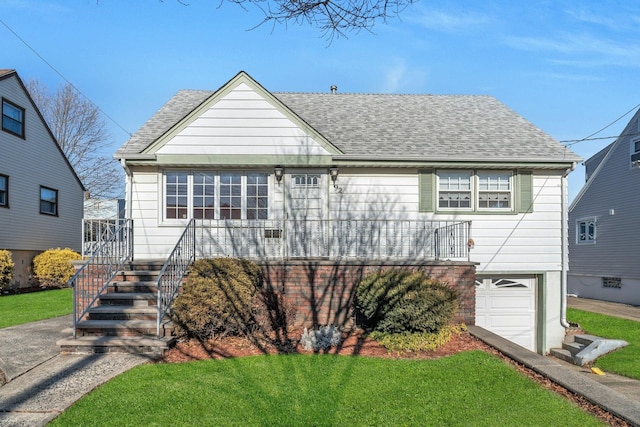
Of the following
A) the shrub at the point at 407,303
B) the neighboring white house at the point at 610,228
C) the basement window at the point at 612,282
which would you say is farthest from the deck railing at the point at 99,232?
the basement window at the point at 612,282

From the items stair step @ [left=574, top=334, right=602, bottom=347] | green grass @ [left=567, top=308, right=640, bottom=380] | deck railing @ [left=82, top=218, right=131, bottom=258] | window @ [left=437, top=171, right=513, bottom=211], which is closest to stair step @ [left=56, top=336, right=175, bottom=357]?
deck railing @ [left=82, top=218, right=131, bottom=258]

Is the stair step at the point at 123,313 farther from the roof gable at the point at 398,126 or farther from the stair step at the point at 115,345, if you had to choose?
the roof gable at the point at 398,126

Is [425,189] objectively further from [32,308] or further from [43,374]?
[32,308]

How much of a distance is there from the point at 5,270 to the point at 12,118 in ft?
20.3

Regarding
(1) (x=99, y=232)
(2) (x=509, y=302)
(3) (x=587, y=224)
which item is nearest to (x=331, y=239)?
(2) (x=509, y=302)

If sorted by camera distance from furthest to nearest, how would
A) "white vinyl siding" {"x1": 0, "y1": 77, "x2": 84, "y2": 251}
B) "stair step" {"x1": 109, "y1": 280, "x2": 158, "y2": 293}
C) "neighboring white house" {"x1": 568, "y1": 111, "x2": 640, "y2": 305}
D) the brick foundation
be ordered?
"neighboring white house" {"x1": 568, "y1": 111, "x2": 640, "y2": 305}
"white vinyl siding" {"x1": 0, "y1": 77, "x2": 84, "y2": 251}
the brick foundation
"stair step" {"x1": 109, "y1": 280, "x2": 158, "y2": 293}

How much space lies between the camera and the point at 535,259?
11.3m

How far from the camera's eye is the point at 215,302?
Result: 7395 mm

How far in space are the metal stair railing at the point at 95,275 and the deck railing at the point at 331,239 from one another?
72.8 inches

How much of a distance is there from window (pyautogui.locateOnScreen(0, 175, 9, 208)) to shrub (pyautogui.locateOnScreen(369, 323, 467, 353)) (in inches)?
657

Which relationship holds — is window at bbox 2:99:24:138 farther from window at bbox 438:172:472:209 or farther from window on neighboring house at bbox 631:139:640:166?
window on neighboring house at bbox 631:139:640:166

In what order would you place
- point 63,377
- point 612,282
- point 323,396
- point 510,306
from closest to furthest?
point 323,396 → point 63,377 → point 510,306 → point 612,282

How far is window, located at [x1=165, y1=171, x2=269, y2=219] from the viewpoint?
10820 mm

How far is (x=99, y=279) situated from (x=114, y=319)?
3.30 feet
